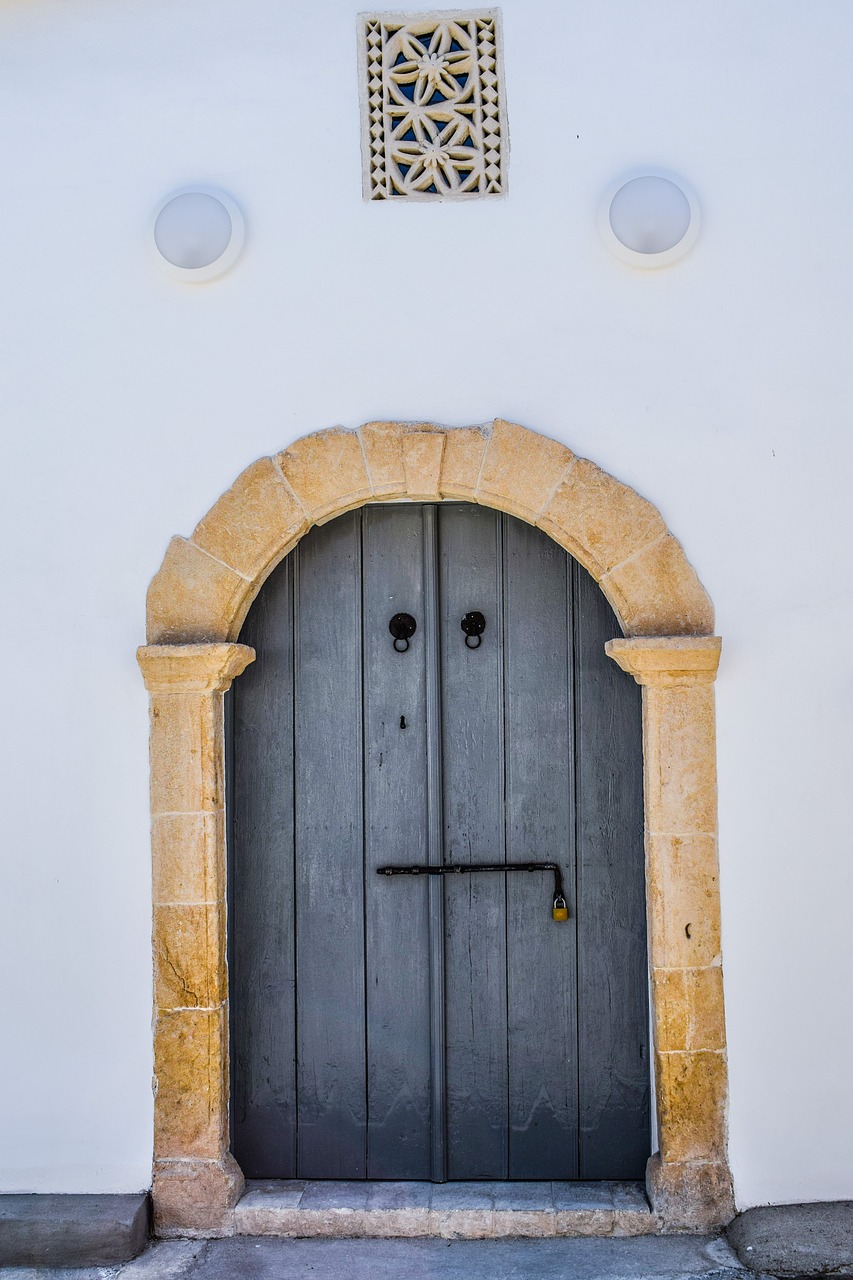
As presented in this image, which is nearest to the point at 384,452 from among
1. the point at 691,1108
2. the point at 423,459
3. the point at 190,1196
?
the point at 423,459

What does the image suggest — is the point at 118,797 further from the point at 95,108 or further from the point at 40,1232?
the point at 95,108

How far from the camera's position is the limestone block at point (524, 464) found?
9.44ft

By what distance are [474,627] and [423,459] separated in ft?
1.67

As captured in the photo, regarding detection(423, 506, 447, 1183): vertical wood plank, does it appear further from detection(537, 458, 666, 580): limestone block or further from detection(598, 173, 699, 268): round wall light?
detection(598, 173, 699, 268): round wall light

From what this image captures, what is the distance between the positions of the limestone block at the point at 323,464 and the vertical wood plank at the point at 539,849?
0.49 metres

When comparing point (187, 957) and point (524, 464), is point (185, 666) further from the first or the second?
point (524, 464)

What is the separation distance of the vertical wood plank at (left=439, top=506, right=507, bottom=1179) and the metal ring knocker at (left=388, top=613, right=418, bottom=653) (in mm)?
96

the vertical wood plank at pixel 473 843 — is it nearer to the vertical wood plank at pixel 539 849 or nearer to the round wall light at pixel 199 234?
the vertical wood plank at pixel 539 849

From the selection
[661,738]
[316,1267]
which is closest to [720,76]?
[661,738]

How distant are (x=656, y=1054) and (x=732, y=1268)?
1.66ft

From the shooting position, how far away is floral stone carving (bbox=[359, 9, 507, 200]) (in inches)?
115

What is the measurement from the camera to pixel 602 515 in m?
2.88

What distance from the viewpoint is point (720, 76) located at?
2895mm

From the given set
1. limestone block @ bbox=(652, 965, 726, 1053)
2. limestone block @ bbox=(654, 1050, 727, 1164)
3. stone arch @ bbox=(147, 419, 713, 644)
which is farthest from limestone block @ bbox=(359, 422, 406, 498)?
limestone block @ bbox=(654, 1050, 727, 1164)
